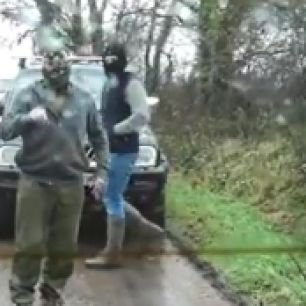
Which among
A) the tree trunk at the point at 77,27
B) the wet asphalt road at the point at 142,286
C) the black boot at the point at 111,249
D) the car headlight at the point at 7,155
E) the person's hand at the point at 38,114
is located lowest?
the wet asphalt road at the point at 142,286

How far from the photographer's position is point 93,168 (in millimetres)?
1742

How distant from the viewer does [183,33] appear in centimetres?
185

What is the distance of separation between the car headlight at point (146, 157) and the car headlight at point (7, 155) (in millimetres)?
236

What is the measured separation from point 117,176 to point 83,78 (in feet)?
0.61

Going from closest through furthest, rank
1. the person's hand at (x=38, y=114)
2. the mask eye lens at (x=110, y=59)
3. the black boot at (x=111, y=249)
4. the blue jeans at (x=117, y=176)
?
the person's hand at (x=38, y=114)
the mask eye lens at (x=110, y=59)
the blue jeans at (x=117, y=176)
the black boot at (x=111, y=249)

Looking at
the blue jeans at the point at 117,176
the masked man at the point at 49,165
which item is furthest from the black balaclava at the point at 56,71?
the blue jeans at the point at 117,176

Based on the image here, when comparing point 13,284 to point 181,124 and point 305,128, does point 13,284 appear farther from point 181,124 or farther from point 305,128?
point 305,128

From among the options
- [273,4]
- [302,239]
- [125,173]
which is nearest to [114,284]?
[125,173]

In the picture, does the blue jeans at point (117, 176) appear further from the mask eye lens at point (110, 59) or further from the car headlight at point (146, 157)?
the mask eye lens at point (110, 59)

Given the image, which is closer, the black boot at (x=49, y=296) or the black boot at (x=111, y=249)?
the black boot at (x=49, y=296)

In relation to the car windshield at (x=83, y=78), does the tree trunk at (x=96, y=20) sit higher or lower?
higher

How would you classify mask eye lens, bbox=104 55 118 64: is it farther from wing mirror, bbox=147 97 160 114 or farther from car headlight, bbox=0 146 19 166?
car headlight, bbox=0 146 19 166

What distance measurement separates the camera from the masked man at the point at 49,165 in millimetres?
1633

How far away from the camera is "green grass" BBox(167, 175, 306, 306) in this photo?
6.19 feet
